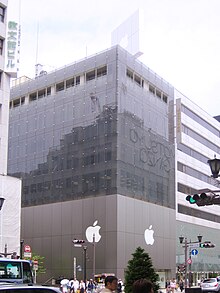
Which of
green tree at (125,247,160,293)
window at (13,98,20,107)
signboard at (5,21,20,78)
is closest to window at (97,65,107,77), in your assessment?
window at (13,98,20,107)

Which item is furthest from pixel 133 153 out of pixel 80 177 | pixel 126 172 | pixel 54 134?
pixel 54 134

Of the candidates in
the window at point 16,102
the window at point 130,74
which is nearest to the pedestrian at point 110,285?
the window at point 130,74

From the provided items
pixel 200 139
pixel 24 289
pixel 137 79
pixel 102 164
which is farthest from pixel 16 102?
pixel 24 289

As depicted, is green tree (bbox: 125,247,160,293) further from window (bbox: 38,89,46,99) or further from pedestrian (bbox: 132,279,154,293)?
window (bbox: 38,89,46,99)

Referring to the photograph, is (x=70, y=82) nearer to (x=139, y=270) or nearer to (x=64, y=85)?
(x=64, y=85)

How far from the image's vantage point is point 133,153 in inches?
2368

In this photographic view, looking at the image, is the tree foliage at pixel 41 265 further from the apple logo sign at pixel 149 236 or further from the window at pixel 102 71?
the window at pixel 102 71

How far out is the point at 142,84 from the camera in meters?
65.2

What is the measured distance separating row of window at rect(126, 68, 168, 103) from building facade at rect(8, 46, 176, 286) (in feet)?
0.45

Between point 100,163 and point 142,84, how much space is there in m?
12.6

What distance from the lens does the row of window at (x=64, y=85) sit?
204ft

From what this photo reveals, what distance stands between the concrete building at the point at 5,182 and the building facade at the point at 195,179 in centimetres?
3173

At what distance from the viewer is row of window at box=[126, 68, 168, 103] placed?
63.0 metres

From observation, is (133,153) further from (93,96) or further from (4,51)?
(4,51)
